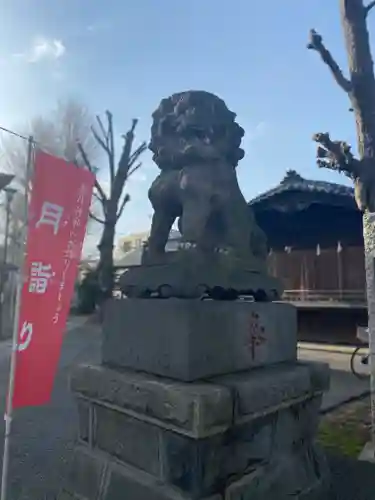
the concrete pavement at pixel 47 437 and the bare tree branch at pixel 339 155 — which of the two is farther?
the bare tree branch at pixel 339 155

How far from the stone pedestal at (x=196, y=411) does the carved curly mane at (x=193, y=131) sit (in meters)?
1.07

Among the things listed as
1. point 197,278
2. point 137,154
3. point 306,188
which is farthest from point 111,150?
point 197,278

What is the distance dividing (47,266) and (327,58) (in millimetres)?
5353

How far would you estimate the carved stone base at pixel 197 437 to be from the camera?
197 centimetres

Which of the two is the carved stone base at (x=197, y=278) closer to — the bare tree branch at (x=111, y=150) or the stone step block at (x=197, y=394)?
the stone step block at (x=197, y=394)

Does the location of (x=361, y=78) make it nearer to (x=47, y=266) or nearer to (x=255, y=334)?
(x=255, y=334)

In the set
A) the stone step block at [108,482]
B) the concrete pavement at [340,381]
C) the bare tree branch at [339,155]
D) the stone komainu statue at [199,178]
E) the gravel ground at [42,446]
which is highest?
the bare tree branch at [339,155]

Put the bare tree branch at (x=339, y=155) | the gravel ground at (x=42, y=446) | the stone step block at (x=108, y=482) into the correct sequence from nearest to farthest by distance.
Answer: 1. the stone step block at (x=108, y=482)
2. the gravel ground at (x=42, y=446)
3. the bare tree branch at (x=339, y=155)

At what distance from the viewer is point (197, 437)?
1871 mm

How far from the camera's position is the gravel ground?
3.18 meters

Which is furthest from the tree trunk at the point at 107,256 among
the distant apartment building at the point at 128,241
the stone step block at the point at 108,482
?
the distant apartment building at the point at 128,241

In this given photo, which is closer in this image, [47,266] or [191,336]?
[191,336]

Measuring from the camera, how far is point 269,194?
12539mm

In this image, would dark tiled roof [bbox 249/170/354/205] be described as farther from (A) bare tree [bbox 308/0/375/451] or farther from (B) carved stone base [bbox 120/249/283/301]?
(B) carved stone base [bbox 120/249/283/301]
